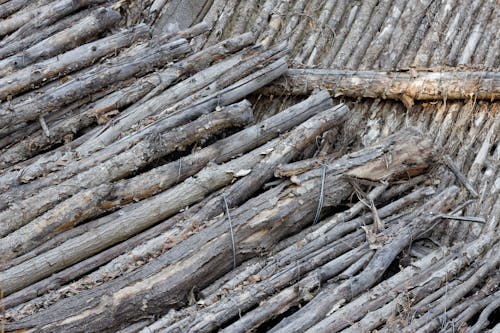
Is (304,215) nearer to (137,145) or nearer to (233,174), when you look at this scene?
(233,174)

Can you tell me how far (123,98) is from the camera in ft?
18.5

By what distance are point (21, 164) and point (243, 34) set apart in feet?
6.45

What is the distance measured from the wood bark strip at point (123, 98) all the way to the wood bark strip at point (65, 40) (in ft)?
1.90

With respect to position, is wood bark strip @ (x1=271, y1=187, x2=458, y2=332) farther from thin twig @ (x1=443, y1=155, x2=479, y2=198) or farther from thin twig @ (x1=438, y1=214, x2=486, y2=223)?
thin twig @ (x1=443, y1=155, x2=479, y2=198)

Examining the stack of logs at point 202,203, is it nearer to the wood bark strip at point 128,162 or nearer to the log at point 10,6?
the wood bark strip at point 128,162

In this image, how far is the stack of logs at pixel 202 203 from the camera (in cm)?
467

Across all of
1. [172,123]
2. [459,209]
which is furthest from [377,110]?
[172,123]

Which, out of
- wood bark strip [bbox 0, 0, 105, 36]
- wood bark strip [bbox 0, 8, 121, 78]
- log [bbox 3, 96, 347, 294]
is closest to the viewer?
log [bbox 3, 96, 347, 294]

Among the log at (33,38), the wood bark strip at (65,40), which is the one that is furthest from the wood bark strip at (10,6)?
the wood bark strip at (65,40)

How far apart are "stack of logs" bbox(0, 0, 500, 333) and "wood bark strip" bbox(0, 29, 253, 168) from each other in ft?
0.04

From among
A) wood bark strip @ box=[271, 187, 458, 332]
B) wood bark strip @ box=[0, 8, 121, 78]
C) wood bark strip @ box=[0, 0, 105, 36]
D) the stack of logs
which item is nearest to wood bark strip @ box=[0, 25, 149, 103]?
the stack of logs

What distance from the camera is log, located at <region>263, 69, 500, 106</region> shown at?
589 cm

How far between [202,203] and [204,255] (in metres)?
0.42

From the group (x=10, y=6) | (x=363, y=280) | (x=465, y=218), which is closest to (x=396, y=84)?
(x=465, y=218)
